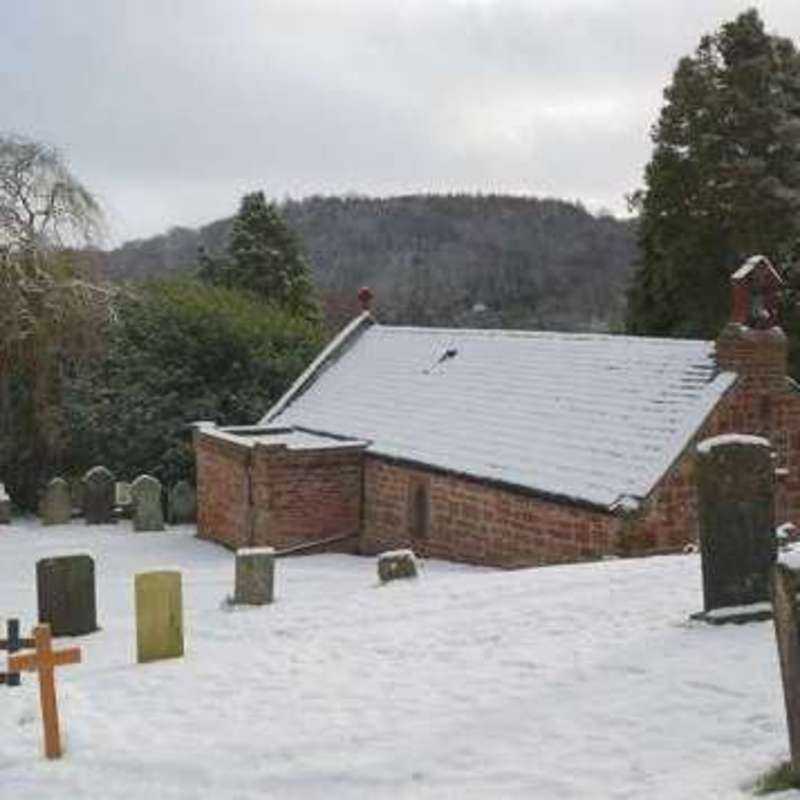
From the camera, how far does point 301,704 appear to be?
10523 mm

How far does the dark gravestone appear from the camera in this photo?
24.0ft

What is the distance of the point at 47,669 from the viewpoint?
9695 millimetres

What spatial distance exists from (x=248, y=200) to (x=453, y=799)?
51450 millimetres

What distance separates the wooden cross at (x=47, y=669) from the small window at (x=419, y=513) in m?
14.8

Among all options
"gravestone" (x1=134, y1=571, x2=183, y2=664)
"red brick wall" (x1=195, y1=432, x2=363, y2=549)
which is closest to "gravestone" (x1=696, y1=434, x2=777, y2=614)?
"gravestone" (x1=134, y1=571, x2=183, y2=664)

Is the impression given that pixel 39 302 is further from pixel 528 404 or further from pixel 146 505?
pixel 528 404

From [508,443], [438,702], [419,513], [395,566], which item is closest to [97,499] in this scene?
[419,513]

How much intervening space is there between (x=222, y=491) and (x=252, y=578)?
1222 cm

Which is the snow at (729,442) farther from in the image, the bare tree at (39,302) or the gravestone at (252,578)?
the bare tree at (39,302)

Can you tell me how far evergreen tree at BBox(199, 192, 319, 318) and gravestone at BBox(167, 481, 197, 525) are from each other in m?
22.5

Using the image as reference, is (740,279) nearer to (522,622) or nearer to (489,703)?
(522,622)

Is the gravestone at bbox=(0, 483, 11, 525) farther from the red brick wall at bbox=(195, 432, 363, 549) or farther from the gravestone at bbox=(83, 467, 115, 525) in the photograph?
the red brick wall at bbox=(195, 432, 363, 549)

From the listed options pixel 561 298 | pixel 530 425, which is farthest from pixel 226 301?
pixel 561 298

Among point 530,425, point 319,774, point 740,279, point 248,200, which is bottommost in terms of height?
point 319,774
